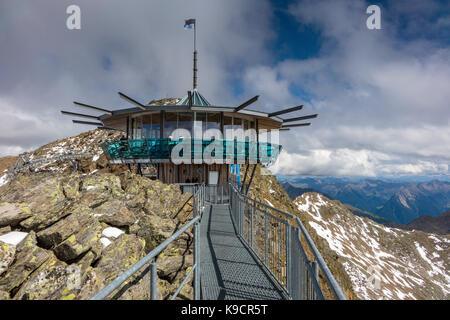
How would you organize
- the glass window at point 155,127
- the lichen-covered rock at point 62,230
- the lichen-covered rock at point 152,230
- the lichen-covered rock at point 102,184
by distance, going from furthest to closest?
the glass window at point 155,127 < the lichen-covered rock at point 102,184 < the lichen-covered rock at point 152,230 < the lichen-covered rock at point 62,230

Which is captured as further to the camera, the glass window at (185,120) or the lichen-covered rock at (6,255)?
the glass window at (185,120)

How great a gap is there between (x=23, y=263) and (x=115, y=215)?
278 centimetres

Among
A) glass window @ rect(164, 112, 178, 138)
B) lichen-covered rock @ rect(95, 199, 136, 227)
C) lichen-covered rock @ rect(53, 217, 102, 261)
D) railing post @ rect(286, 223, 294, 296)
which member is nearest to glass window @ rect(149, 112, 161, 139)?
glass window @ rect(164, 112, 178, 138)

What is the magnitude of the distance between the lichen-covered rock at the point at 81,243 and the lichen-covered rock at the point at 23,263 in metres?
0.36

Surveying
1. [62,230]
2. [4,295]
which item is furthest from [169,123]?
[4,295]

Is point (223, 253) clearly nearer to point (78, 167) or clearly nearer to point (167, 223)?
point (167, 223)

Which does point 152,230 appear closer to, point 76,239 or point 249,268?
point 76,239

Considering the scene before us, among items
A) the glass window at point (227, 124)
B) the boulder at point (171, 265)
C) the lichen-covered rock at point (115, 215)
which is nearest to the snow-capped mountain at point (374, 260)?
the glass window at point (227, 124)

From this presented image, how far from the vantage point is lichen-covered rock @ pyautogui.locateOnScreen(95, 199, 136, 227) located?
777 cm

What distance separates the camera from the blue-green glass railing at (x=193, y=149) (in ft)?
50.9

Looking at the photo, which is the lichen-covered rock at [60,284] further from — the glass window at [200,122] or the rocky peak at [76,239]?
the glass window at [200,122]

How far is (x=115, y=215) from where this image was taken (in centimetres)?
795
